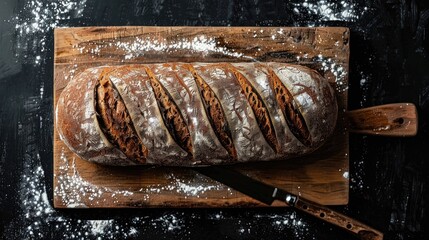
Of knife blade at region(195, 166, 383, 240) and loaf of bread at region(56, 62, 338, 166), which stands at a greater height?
loaf of bread at region(56, 62, 338, 166)

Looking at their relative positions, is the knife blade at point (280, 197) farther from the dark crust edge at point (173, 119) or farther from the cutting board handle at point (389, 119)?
the cutting board handle at point (389, 119)

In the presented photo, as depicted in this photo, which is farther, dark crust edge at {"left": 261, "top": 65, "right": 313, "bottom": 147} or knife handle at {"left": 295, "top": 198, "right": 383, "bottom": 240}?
knife handle at {"left": 295, "top": 198, "right": 383, "bottom": 240}

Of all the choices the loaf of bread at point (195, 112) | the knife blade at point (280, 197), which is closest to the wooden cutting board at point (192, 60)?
the knife blade at point (280, 197)

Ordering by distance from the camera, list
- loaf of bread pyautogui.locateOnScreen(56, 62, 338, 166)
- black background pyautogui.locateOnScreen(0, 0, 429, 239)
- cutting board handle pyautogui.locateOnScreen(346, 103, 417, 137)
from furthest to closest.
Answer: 1. black background pyautogui.locateOnScreen(0, 0, 429, 239)
2. cutting board handle pyautogui.locateOnScreen(346, 103, 417, 137)
3. loaf of bread pyautogui.locateOnScreen(56, 62, 338, 166)

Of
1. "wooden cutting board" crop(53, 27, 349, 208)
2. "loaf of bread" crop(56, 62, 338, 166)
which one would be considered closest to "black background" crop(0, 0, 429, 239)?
"wooden cutting board" crop(53, 27, 349, 208)

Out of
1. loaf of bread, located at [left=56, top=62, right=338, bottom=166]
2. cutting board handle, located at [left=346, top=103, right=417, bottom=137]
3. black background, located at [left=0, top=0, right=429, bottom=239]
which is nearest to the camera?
loaf of bread, located at [left=56, top=62, right=338, bottom=166]

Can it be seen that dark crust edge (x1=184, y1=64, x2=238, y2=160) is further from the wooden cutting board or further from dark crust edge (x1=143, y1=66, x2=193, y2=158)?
the wooden cutting board
